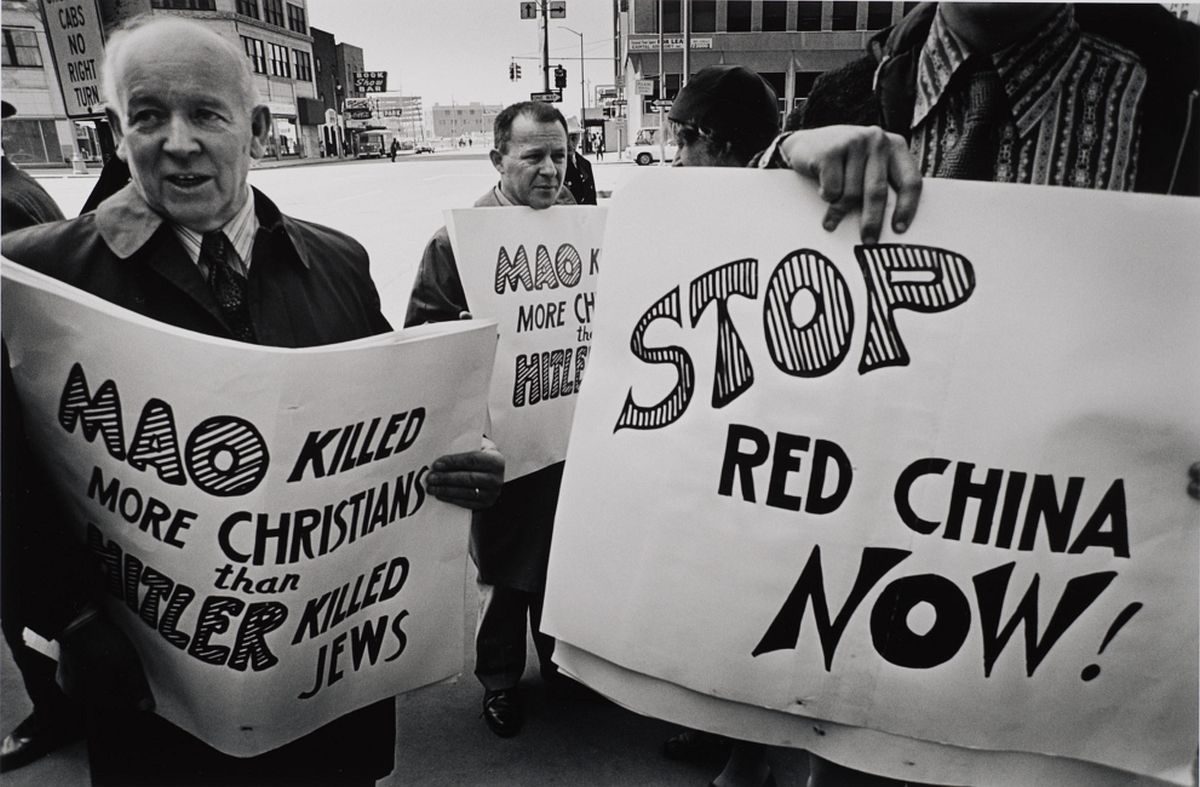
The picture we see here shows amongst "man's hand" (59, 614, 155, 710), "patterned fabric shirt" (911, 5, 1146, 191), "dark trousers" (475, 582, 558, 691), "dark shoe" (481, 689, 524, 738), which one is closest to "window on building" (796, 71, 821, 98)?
"dark trousers" (475, 582, 558, 691)

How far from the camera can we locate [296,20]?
2.02 m

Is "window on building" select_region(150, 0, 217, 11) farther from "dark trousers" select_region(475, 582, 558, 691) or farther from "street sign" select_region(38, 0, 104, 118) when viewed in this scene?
"dark trousers" select_region(475, 582, 558, 691)

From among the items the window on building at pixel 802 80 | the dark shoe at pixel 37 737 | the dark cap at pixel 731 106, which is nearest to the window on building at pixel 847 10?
the dark cap at pixel 731 106

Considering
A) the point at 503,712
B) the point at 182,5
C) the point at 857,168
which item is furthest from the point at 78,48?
the point at 503,712

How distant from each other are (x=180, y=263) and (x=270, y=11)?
2.95 feet

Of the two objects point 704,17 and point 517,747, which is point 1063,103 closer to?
point 517,747

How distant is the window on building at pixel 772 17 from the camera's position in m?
21.5

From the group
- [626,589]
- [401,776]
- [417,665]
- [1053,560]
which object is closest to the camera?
[1053,560]

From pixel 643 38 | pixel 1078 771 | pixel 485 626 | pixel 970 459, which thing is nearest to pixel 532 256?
pixel 485 626

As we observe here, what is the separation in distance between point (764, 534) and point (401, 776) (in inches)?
62.1

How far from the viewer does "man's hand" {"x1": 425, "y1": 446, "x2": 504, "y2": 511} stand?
120cm

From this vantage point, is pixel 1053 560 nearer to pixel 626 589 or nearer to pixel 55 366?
pixel 626 589

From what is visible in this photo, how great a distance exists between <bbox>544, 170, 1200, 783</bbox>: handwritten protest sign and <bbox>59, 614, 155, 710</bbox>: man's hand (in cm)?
70

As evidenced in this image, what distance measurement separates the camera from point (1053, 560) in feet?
2.68
